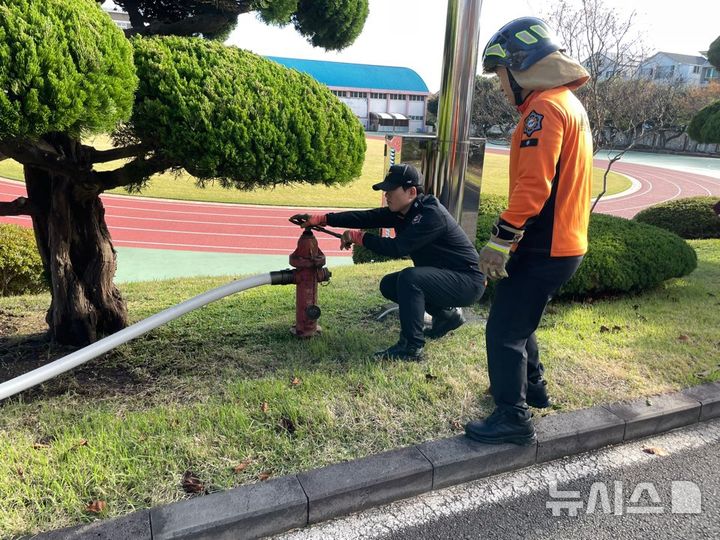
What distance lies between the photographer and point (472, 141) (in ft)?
14.5

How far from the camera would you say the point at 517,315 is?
8.81 ft

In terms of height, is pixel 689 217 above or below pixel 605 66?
below

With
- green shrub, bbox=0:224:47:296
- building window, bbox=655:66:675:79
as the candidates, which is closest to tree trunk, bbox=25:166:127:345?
green shrub, bbox=0:224:47:296

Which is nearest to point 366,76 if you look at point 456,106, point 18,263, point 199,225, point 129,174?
point 199,225

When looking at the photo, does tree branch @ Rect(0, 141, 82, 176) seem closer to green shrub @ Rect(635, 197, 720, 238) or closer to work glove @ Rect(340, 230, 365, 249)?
work glove @ Rect(340, 230, 365, 249)

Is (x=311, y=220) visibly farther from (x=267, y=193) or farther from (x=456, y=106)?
(x=267, y=193)

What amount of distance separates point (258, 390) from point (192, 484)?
2.81 feet

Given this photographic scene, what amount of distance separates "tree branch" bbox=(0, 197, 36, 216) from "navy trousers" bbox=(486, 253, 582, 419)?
10.3 feet

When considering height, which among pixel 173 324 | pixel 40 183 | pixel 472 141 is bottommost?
pixel 173 324

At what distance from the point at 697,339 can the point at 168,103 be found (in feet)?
13.7

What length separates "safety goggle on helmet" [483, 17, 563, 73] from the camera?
2.57 metres

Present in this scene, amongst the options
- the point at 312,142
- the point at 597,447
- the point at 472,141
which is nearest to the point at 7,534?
the point at 312,142

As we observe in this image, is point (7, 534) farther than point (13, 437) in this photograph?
No

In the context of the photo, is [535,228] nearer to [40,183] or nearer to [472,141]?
[472,141]
